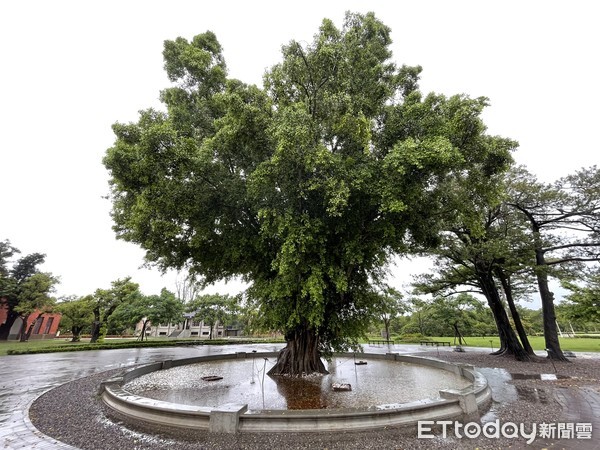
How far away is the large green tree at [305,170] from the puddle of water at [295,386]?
1.54m

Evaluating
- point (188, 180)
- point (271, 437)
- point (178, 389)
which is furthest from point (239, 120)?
point (178, 389)

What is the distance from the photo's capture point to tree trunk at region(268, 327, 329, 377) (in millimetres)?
11656

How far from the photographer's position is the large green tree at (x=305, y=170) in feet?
29.1

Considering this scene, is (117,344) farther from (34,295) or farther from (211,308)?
(34,295)

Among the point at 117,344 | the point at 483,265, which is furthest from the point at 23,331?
the point at 483,265

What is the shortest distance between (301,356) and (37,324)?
144 ft

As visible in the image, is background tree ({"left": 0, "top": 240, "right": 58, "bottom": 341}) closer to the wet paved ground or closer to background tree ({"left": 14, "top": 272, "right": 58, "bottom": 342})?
background tree ({"left": 14, "top": 272, "right": 58, "bottom": 342})

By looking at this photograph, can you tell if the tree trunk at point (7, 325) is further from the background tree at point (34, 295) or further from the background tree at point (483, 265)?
the background tree at point (483, 265)

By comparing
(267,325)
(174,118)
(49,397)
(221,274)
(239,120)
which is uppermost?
(174,118)

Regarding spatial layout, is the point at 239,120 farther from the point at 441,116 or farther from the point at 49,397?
the point at 49,397

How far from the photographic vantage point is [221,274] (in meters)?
14.4

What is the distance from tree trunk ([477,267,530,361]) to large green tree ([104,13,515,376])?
26.9 ft

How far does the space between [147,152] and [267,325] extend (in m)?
7.49

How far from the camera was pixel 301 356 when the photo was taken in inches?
463
